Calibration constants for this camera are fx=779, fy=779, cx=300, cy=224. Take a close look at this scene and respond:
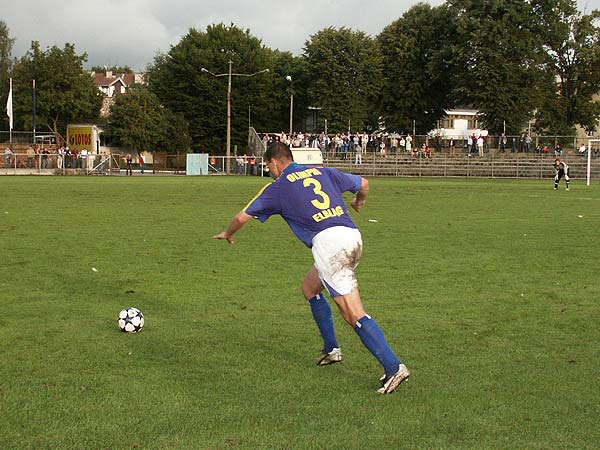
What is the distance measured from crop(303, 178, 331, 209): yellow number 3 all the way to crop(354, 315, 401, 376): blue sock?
930 millimetres

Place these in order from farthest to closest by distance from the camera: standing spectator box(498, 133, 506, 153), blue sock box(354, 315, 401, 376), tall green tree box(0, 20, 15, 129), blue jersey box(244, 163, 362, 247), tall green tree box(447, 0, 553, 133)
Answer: tall green tree box(0, 20, 15, 129), tall green tree box(447, 0, 553, 133), standing spectator box(498, 133, 506, 153), blue jersey box(244, 163, 362, 247), blue sock box(354, 315, 401, 376)

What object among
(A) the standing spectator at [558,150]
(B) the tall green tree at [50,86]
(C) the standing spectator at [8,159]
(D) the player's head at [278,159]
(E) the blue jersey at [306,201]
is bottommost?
(E) the blue jersey at [306,201]

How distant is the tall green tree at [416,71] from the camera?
236ft

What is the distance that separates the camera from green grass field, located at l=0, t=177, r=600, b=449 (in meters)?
5.01

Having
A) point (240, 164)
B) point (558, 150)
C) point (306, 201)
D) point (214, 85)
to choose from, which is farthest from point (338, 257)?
point (214, 85)

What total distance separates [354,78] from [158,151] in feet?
69.4

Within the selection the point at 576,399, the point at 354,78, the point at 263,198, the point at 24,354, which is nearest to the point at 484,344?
the point at 576,399

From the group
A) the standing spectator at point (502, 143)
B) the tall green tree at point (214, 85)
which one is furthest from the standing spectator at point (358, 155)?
the tall green tree at point (214, 85)

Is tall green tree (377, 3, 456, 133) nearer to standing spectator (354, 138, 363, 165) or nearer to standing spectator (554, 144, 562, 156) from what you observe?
standing spectator (354, 138, 363, 165)

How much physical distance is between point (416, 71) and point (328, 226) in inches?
2713

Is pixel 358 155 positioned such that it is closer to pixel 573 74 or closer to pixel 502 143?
pixel 502 143

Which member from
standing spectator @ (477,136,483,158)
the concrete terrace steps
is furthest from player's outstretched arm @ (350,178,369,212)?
standing spectator @ (477,136,483,158)

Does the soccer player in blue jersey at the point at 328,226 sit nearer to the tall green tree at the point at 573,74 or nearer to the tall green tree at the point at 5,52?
the tall green tree at the point at 573,74

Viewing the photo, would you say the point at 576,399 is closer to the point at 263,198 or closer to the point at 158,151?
the point at 263,198
